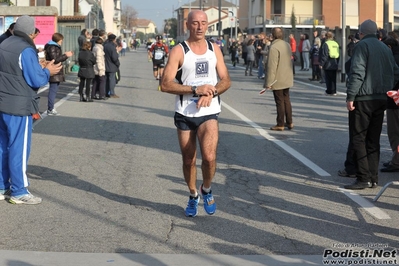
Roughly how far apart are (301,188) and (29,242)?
3539 mm

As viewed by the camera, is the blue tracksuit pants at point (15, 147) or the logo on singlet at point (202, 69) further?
the blue tracksuit pants at point (15, 147)

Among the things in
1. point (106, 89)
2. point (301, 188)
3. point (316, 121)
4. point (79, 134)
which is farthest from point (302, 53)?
point (301, 188)

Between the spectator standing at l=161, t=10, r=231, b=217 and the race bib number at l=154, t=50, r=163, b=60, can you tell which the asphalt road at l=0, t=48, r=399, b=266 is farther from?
the race bib number at l=154, t=50, r=163, b=60

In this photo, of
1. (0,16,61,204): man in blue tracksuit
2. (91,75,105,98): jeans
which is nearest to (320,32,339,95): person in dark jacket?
(91,75,105,98): jeans

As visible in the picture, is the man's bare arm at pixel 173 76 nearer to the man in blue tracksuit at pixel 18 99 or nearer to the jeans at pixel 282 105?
the man in blue tracksuit at pixel 18 99

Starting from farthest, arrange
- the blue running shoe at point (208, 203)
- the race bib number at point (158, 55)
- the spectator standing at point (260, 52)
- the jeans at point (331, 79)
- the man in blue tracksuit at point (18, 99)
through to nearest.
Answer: the spectator standing at point (260, 52), the race bib number at point (158, 55), the jeans at point (331, 79), the man in blue tracksuit at point (18, 99), the blue running shoe at point (208, 203)

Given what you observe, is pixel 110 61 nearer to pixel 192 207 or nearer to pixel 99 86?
pixel 99 86

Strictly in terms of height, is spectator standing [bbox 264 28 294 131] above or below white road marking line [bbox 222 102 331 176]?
above

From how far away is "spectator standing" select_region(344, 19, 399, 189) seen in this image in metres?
8.64

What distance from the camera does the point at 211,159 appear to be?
7.14 m

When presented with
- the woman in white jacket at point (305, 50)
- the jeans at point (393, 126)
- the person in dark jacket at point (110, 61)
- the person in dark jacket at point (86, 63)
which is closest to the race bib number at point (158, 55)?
the person in dark jacket at point (110, 61)

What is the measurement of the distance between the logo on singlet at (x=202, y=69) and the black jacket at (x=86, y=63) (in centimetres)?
1288

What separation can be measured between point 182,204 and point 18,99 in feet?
6.55

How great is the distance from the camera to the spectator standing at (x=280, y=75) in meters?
13.9
